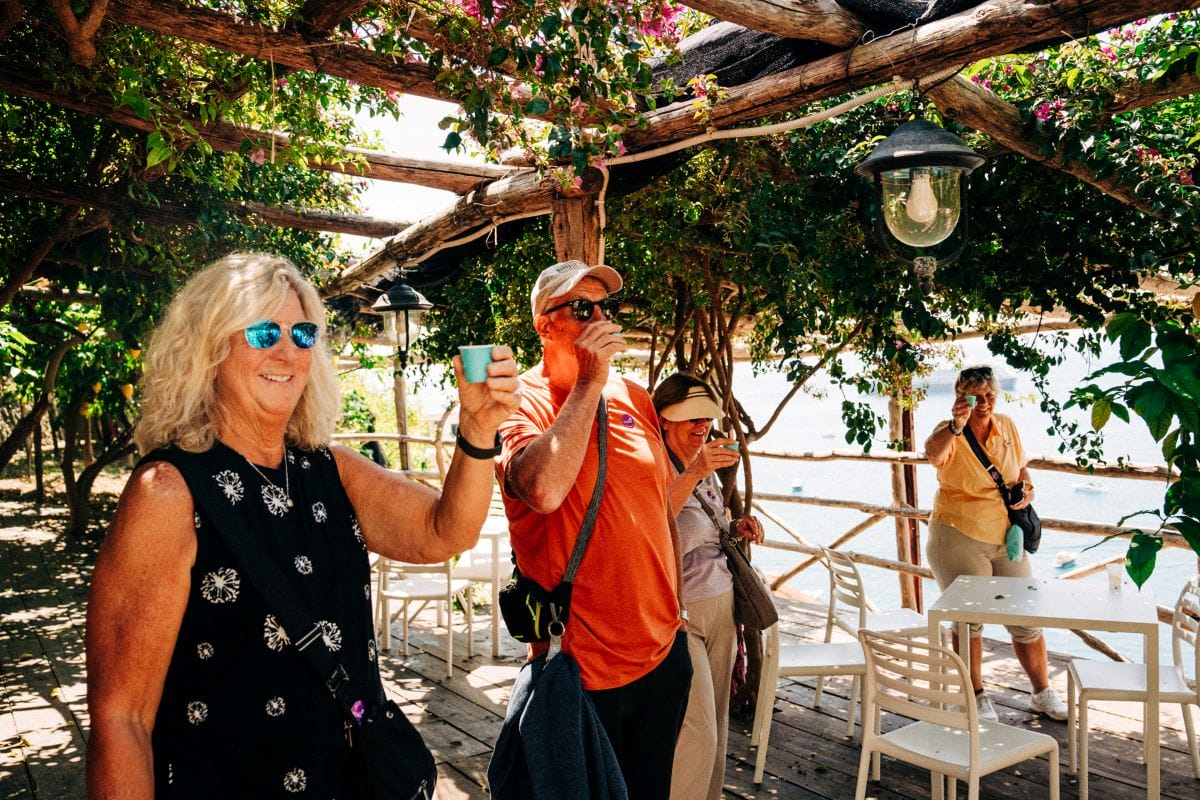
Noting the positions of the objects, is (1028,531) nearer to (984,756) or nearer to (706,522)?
(984,756)

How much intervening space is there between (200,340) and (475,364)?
0.47 metres

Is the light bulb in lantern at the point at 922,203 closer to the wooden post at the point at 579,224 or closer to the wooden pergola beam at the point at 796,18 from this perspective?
the wooden pergola beam at the point at 796,18

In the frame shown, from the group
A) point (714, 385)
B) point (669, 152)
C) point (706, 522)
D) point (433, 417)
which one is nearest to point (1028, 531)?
point (714, 385)

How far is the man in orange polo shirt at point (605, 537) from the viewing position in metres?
2.04

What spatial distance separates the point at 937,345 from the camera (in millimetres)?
5859

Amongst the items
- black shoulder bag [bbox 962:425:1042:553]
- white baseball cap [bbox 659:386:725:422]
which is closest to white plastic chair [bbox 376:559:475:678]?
white baseball cap [bbox 659:386:725:422]

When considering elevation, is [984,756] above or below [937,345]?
below

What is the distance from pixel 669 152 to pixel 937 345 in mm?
3174

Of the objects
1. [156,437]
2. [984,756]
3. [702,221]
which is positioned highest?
[702,221]

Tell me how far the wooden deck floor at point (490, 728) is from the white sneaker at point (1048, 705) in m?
0.05

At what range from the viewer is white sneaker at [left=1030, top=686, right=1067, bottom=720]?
4277mm

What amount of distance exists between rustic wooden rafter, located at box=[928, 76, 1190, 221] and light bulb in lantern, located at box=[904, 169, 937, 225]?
11.7 inches

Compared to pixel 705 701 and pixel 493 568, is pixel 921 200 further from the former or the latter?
pixel 493 568

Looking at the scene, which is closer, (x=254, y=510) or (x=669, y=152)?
(x=254, y=510)
